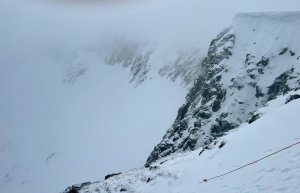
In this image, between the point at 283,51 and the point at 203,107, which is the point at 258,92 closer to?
the point at 283,51

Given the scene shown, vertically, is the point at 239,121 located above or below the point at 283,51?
below

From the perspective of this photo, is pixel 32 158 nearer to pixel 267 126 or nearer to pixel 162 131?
pixel 162 131

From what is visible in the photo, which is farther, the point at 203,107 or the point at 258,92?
the point at 203,107

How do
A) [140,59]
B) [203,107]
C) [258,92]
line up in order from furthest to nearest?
[140,59]
[203,107]
[258,92]

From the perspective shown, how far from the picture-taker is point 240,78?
5309 centimetres

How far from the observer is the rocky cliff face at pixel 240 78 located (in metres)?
49.7

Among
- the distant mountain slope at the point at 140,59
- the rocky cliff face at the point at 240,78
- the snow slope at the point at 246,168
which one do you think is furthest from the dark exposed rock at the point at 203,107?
the distant mountain slope at the point at 140,59

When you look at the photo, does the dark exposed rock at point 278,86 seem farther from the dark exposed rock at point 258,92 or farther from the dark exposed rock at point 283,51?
the dark exposed rock at point 283,51

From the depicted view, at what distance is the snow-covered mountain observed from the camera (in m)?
20.1

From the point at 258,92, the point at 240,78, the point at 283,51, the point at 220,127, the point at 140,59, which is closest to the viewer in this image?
the point at 258,92

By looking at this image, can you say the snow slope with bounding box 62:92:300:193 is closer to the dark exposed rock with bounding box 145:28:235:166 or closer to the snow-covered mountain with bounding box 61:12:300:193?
the snow-covered mountain with bounding box 61:12:300:193

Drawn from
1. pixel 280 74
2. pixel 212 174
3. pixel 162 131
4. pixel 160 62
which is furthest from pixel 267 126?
pixel 160 62

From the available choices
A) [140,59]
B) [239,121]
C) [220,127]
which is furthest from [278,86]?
[140,59]

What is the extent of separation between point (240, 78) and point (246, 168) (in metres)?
33.7
